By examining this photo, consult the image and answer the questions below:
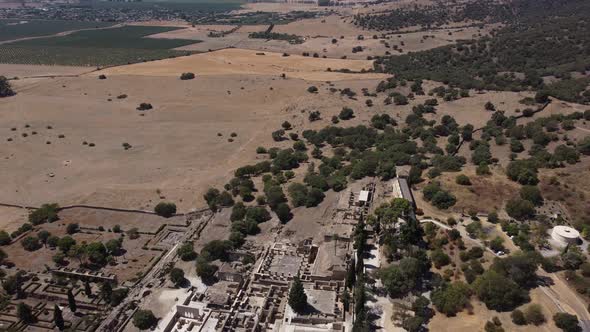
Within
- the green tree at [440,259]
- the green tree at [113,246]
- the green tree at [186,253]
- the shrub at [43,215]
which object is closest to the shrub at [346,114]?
the green tree at [440,259]

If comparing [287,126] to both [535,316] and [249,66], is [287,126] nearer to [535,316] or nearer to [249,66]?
[249,66]

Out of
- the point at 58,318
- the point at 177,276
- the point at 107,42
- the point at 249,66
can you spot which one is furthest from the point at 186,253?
the point at 107,42

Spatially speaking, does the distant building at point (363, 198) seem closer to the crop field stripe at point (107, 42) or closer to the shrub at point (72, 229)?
the shrub at point (72, 229)

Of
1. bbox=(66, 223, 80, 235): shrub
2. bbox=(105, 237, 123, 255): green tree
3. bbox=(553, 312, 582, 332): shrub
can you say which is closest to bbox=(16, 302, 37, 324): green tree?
bbox=(105, 237, 123, 255): green tree

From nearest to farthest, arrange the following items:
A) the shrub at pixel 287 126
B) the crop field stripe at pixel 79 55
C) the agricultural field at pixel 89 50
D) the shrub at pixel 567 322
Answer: the shrub at pixel 567 322 → the shrub at pixel 287 126 → the crop field stripe at pixel 79 55 → the agricultural field at pixel 89 50

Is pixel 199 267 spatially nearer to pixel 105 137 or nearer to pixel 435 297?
pixel 435 297
